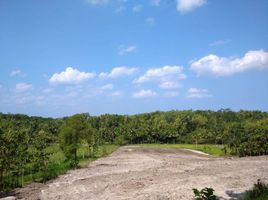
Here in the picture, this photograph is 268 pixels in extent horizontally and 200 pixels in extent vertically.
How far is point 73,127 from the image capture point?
58250mm

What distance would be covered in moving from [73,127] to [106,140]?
9244 cm

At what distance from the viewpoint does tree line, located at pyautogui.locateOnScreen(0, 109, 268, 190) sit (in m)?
42.6

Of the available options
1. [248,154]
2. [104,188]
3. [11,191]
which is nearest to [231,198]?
[104,188]

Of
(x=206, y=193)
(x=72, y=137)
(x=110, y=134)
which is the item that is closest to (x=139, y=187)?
(x=206, y=193)

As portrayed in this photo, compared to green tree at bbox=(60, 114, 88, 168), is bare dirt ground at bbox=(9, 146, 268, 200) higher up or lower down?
lower down

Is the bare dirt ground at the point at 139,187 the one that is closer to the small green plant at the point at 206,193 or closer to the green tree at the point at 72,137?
the small green plant at the point at 206,193

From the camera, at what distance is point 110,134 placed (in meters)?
150

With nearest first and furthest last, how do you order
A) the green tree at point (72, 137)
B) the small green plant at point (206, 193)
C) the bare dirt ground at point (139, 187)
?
1. the small green plant at point (206, 193)
2. the bare dirt ground at point (139, 187)
3. the green tree at point (72, 137)

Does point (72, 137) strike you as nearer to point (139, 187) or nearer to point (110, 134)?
point (139, 187)

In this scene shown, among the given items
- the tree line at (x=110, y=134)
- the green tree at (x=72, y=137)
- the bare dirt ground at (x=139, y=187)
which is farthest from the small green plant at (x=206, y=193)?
the green tree at (x=72, y=137)

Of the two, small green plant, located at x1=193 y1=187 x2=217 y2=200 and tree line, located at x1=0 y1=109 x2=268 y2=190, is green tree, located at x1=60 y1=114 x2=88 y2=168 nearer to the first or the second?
tree line, located at x1=0 y1=109 x2=268 y2=190

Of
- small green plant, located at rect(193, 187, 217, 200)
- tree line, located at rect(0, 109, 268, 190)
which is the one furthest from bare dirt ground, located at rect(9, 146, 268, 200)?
small green plant, located at rect(193, 187, 217, 200)

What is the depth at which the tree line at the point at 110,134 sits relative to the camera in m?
42.6

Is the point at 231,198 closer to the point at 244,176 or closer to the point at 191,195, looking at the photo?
the point at 191,195
